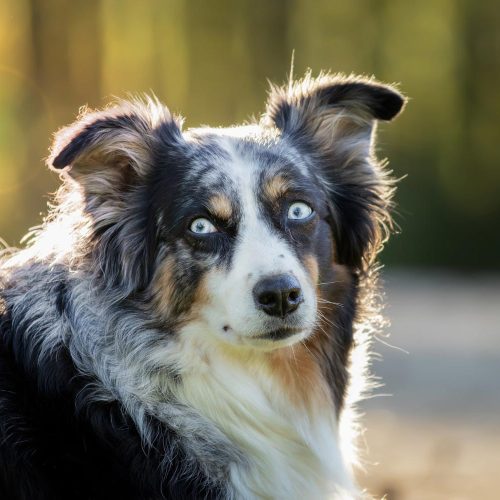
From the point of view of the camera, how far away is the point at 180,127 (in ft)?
16.6

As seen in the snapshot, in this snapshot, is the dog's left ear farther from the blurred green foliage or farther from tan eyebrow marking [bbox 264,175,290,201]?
the blurred green foliage

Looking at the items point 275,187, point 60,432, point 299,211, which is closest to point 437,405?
point 299,211

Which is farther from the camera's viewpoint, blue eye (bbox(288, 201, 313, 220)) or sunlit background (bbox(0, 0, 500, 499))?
sunlit background (bbox(0, 0, 500, 499))

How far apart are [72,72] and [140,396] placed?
1701cm

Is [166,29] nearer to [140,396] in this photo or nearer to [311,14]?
[311,14]

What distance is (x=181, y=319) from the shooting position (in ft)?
15.0

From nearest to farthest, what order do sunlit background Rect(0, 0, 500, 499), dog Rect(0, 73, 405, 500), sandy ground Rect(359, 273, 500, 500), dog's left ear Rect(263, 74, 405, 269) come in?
dog Rect(0, 73, 405, 500) → dog's left ear Rect(263, 74, 405, 269) → sandy ground Rect(359, 273, 500, 500) → sunlit background Rect(0, 0, 500, 499)

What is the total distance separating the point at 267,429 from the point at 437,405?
17.7ft

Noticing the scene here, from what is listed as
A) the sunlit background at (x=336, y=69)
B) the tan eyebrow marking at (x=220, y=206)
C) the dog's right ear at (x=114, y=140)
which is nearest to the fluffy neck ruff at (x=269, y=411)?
the tan eyebrow marking at (x=220, y=206)

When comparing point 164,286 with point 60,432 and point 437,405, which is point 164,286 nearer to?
point 60,432

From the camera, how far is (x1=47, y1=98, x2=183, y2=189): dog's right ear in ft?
14.4

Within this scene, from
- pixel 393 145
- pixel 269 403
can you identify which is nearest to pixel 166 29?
pixel 393 145

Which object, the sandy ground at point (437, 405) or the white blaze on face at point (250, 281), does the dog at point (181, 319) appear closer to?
the white blaze on face at point (250, 281)

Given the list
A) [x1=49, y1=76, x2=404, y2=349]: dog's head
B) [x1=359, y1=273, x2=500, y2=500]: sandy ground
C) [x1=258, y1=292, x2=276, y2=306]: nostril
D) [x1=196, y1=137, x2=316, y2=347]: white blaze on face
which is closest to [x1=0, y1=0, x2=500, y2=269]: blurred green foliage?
[x1=359, y1=273, x2=500, y2=500]: sandy ground
